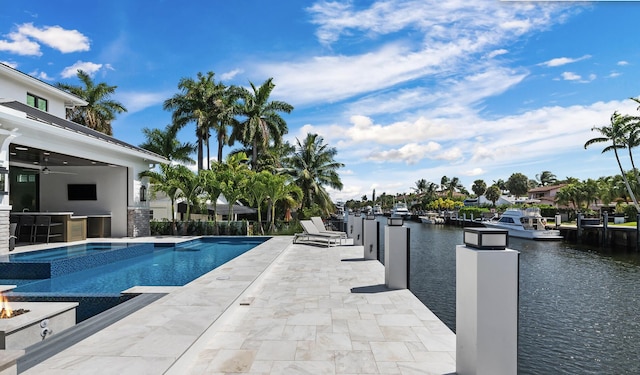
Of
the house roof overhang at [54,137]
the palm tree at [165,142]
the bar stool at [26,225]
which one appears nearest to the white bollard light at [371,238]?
the house roof overhang at [54,137]

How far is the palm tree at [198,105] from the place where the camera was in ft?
99.4

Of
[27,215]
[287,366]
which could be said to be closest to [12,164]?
[27,215]

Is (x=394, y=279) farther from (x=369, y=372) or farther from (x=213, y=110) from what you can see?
(x=213, y=110)

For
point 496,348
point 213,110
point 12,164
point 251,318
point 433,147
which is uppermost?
point 213,110

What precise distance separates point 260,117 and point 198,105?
6.11 metres

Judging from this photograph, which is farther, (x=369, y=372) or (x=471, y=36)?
(x=471, y=36)

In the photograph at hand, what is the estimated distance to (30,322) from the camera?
13.4 ft

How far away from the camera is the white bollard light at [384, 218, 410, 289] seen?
7004mm

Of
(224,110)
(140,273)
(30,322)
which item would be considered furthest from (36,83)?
(30,322)

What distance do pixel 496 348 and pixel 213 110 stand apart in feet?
98.3

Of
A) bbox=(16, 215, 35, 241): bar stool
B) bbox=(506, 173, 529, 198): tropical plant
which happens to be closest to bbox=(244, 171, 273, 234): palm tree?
bbox=(16, 215, 35, 241): bar stool

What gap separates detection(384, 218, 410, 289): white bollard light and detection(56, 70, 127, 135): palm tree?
31.5 metres

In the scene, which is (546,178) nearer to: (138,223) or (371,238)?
(371,238)

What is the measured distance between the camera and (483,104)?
59.8 feet
